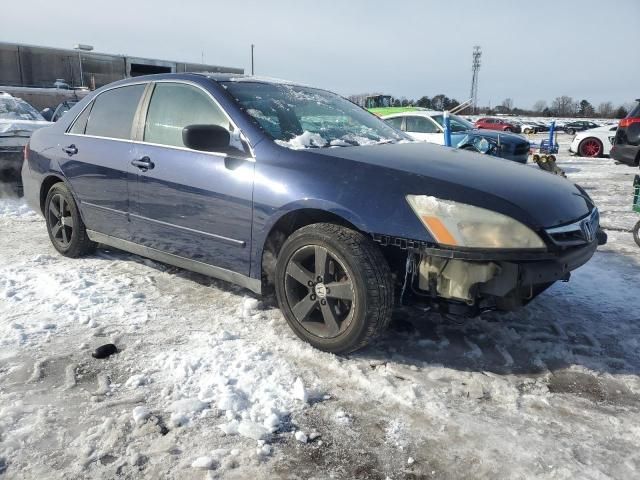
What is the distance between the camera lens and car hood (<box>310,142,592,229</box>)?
2588 mm

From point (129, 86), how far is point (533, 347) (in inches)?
138

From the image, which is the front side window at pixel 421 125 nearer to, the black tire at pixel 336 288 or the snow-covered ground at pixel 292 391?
the snow-covered ground at pixel 292 391

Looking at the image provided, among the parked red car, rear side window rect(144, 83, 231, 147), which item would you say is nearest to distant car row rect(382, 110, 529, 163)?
rear side window rect(144, 83, 231, 147)

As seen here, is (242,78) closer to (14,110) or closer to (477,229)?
(477,229)

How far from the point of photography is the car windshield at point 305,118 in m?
3.29

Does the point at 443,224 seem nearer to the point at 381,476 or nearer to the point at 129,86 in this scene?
the point at 381,476

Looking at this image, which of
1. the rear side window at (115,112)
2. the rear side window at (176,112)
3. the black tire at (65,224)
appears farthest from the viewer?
the black tire at (65,224)

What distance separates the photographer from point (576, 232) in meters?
2.77

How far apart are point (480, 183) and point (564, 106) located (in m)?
93.4

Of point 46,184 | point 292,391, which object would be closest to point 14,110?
point 46,184

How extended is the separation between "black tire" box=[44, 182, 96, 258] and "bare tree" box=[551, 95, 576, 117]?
88.2 m

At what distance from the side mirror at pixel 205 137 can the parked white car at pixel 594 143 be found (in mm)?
16546

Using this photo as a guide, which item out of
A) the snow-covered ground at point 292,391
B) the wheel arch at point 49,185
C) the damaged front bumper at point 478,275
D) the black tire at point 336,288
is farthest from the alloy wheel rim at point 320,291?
the wheel arch at point 49,185

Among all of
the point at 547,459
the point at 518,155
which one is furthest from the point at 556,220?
the point at 518,155
